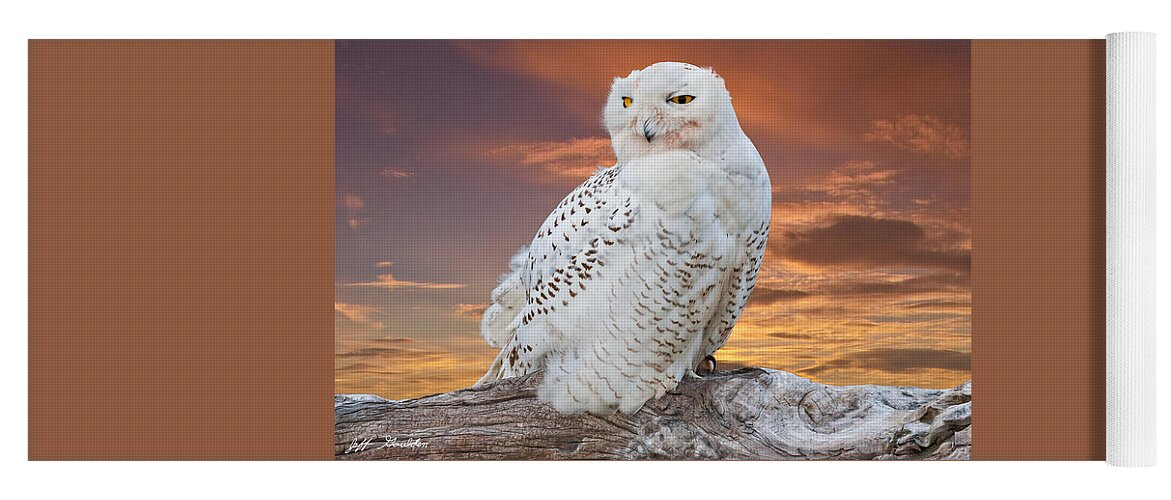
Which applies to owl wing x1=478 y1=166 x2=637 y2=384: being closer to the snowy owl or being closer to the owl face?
the snowy owl

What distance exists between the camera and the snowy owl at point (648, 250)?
3359mm

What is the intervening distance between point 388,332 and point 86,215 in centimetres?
123

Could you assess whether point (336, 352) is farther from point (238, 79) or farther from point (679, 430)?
point (679, 430)

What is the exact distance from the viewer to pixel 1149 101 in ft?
11.5

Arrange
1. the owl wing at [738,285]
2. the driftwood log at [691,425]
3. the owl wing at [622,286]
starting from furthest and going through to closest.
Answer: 1. the driftwood log at [691,425]
2. the owl wing at [738,285]
3. the owl wing at [622,286]

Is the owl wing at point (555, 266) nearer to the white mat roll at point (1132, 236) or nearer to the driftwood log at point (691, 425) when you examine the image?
the driftwood log at point (691, 425)

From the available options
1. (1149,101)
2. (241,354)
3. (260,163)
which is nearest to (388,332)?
(241,354)

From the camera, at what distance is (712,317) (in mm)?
3570

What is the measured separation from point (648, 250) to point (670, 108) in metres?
0.52

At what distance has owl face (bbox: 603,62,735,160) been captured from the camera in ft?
11.0
